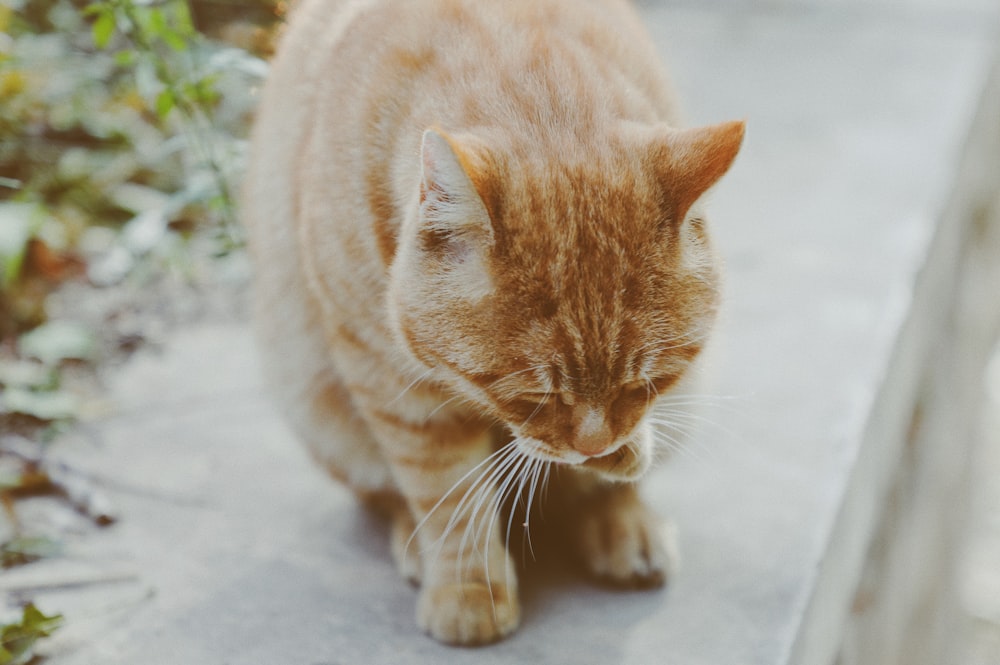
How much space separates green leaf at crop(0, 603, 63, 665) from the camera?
55.2 inches

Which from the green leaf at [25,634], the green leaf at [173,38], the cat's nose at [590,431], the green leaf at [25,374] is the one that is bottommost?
the green leaf at [25,634]

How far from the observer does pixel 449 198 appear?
3.67ft

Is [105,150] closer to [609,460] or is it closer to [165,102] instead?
[165,102]

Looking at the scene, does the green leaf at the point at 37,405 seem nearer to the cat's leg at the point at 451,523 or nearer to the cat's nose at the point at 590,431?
the cat's leg at the point at 451,523

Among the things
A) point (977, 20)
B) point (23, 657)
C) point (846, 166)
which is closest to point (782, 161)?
point (846, 166)

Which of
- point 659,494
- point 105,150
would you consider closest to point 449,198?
point 659,494

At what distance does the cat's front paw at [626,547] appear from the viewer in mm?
1584

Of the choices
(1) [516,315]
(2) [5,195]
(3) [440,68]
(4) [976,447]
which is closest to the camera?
(1) [516,315]

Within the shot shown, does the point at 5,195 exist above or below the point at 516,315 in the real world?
below

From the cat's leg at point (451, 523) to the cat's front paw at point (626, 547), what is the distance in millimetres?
157

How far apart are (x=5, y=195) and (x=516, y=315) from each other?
2110mm

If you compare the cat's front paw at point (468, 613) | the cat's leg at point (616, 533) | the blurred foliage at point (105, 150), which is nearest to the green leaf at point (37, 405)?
the blurred foliage at point (105, 150)

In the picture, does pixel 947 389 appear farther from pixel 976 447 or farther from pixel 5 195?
pixel 5 195

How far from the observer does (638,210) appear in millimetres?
1172
